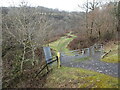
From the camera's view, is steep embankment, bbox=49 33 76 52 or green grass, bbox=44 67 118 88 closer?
green grass, bbox=44 67 118 88

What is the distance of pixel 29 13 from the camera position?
34.5 ft

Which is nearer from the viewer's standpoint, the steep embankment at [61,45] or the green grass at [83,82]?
the green grass at [83,82]

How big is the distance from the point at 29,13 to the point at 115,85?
31.3 feet

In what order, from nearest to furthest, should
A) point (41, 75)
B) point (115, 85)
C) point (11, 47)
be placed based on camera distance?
point (115, 85)
point (41, 75)
point (11, 47)

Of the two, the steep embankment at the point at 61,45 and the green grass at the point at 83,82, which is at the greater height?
the green grass at the point at 83,82

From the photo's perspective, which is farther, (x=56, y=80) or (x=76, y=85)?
(x=56, y=80)

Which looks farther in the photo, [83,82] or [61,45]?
[61,45]

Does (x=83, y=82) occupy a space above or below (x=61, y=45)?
Result: above

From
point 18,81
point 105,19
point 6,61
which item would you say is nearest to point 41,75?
point 18,81

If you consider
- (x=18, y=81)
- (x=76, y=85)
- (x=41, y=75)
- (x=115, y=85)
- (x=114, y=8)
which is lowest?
(x=18, y=81)

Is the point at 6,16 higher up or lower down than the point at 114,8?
lower down

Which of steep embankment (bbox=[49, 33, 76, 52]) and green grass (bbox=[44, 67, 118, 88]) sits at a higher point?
green grass (bbox=[44, 67, 118, 88])

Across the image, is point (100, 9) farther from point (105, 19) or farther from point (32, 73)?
point (32, 73)

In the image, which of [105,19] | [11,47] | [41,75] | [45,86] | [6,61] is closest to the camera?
[45,86]
